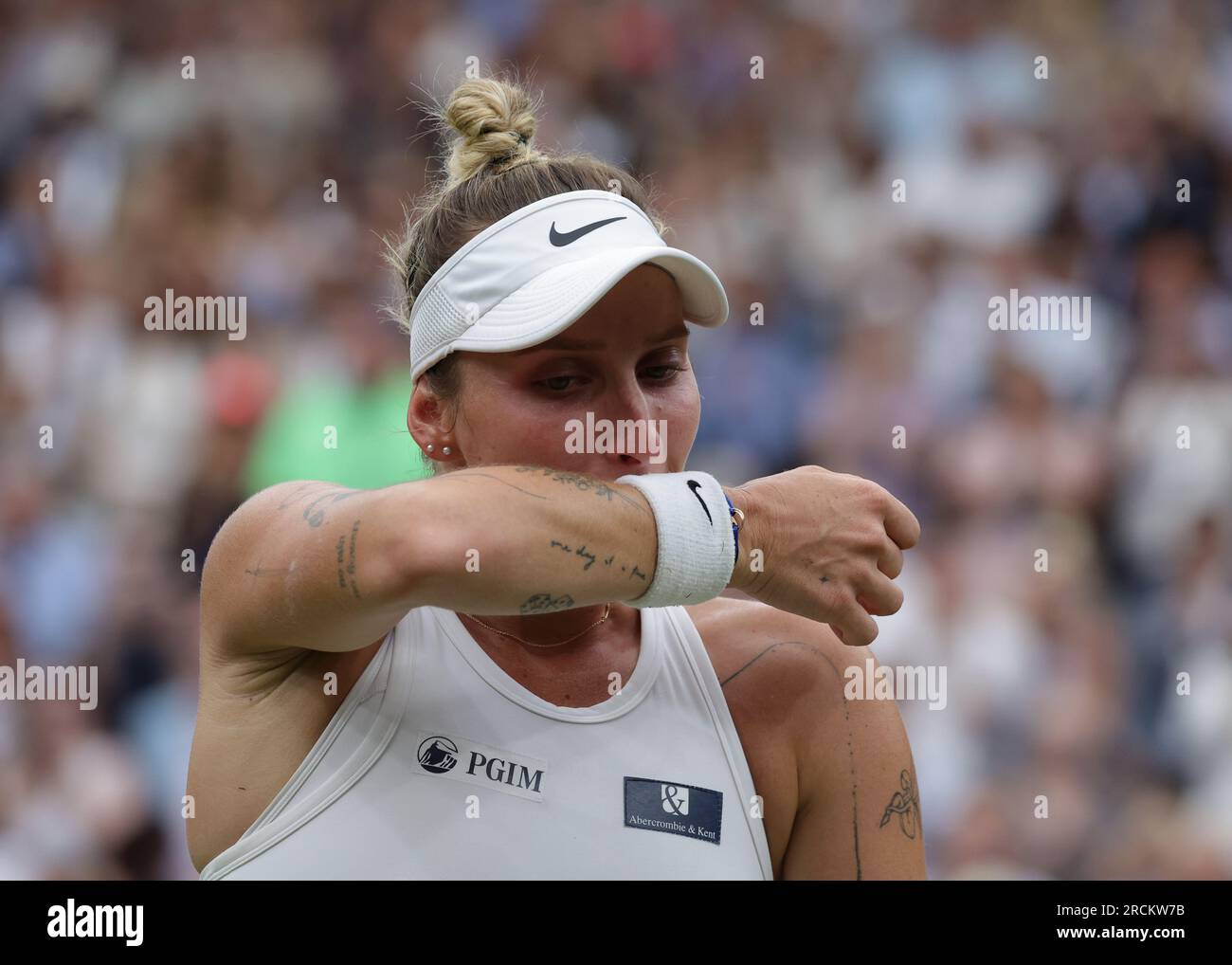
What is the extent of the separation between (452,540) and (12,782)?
3.26 metres

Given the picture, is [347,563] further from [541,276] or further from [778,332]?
[778,332]

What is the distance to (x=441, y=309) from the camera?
1.97 m

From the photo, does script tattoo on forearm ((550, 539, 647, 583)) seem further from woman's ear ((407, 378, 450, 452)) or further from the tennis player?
woman's ear ((407, 378, 450, 452))

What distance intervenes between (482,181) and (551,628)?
0.70 meters

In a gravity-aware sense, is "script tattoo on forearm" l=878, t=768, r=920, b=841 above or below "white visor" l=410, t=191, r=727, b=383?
below

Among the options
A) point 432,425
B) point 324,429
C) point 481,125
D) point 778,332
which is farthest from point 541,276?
point 778,332

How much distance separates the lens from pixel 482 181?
2098 millimetres

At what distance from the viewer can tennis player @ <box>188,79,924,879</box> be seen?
64.0 inches

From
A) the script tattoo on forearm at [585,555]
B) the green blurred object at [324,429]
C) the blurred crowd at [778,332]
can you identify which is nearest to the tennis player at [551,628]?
the script tattoo on forearm at [585,555]

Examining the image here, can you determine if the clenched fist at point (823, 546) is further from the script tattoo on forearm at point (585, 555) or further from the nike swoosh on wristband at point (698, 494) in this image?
the script tattoo on forearm at point (585, 555)

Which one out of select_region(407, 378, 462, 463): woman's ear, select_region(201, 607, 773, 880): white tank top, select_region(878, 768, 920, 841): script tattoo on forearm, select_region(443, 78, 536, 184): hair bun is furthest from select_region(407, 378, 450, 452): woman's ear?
select_region(878, 768, 920, 841): script tattoo on forearm

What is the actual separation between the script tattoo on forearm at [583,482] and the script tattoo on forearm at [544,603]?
0.13 m

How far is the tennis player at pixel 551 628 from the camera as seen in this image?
1625 millimetres
